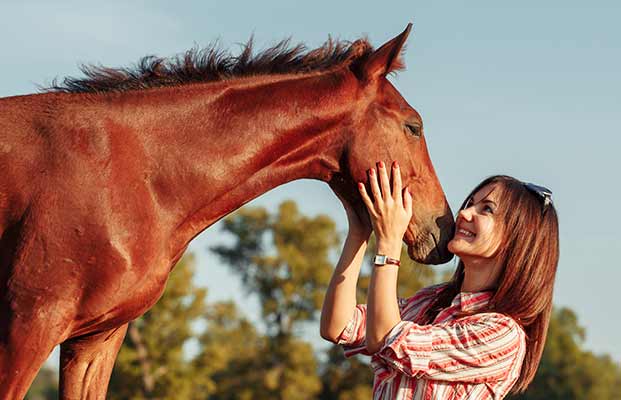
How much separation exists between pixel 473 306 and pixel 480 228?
1.44 ft

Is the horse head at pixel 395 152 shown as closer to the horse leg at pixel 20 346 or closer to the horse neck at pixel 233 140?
the horse neck at pixel 233 140

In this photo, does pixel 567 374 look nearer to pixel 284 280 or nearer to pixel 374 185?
pixel 284 280

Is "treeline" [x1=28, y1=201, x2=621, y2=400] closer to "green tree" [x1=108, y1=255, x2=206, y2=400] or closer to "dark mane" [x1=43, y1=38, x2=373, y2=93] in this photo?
"green tree" [x1=108, y1=255, x2=206, y2=400]

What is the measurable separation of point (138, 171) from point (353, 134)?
1397 mm

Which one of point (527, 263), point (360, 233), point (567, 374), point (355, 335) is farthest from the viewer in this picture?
point (567, 374)

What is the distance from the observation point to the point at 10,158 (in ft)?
16.8

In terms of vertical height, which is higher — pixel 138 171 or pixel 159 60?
pixel 159 60

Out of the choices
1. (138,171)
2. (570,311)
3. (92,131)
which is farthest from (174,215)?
(570,311)

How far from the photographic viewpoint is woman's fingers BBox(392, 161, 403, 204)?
18.1 ft

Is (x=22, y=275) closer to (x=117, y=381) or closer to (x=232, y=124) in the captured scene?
(x=232, y=124)

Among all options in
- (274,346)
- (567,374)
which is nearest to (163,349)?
(274,346)

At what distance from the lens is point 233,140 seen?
561 cm

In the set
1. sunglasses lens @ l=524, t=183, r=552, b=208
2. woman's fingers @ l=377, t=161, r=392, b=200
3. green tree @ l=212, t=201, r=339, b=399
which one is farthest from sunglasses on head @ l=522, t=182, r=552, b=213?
green tree @ l=212, t=201, r=339, b=399

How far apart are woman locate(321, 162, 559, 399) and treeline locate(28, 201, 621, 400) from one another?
2955cm
